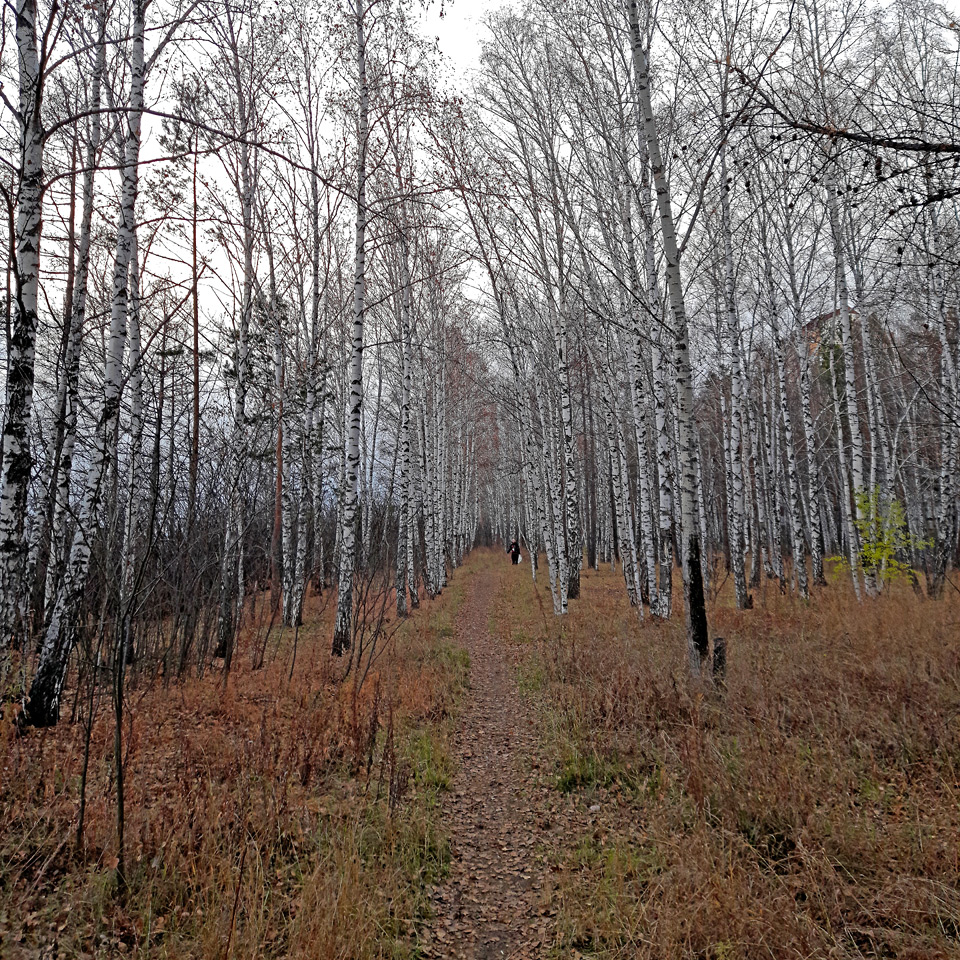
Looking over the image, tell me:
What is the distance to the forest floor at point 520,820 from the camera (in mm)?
2500

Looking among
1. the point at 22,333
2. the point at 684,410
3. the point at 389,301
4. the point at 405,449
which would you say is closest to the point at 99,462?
the point at 22,333

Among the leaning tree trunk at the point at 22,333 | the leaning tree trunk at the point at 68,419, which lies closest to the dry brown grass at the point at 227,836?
the leaning tree trunk at the point at 22,333

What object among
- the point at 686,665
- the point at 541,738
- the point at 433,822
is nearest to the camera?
the point at 433,822

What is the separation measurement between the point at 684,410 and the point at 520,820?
4.24 m

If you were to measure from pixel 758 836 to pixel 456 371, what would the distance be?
811 inches

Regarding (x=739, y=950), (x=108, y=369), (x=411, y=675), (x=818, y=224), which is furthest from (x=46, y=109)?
(x=818, y=224)

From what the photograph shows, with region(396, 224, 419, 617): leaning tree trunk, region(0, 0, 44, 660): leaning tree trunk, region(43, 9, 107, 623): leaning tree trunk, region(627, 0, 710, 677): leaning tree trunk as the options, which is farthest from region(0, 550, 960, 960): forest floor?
region(396, 224, 419, 617): leaning tree trunk

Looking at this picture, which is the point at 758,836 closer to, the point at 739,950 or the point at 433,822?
the point at 739,950

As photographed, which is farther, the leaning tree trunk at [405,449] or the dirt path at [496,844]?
the leaning tree trunk at [405,449]

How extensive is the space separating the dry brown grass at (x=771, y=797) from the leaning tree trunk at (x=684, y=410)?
2.01ft

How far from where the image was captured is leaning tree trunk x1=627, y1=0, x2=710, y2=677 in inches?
220

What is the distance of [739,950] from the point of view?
2.30m

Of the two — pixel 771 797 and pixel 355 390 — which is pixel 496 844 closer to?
pixel 771 797

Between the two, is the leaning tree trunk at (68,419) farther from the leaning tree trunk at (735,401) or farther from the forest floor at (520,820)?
the leaning tree trunk at (735,401)
